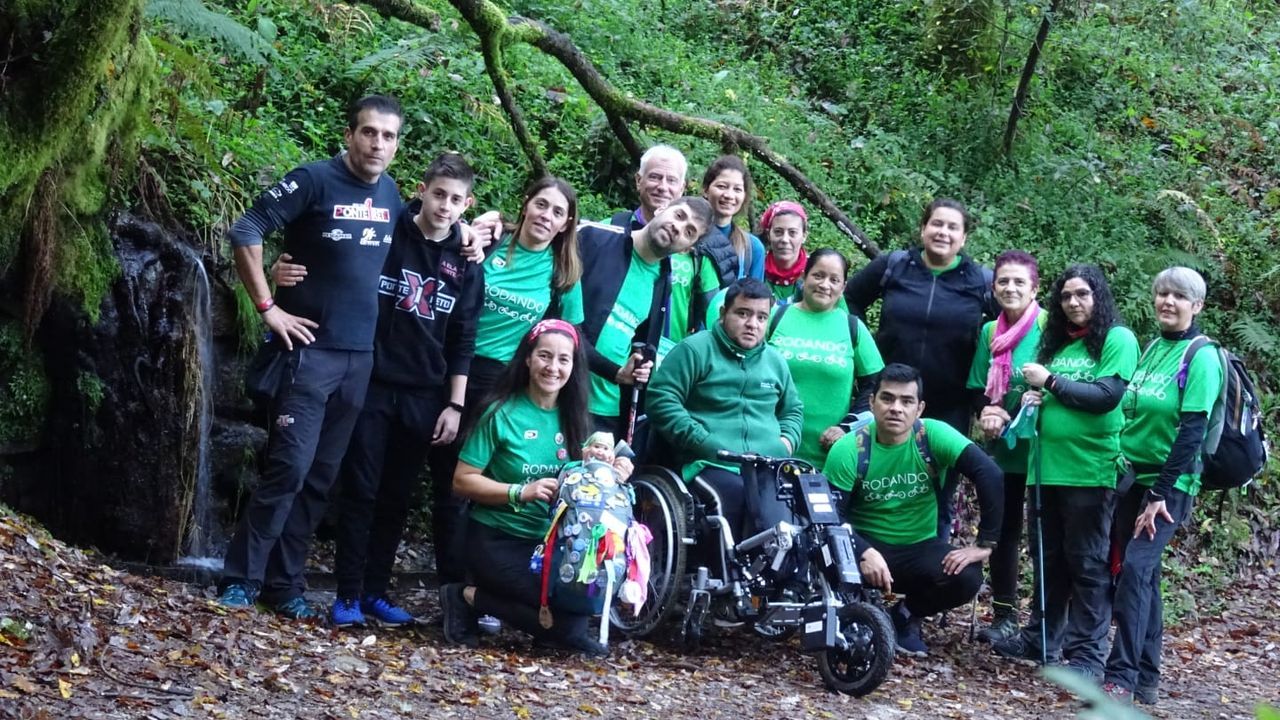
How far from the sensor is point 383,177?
237 inches

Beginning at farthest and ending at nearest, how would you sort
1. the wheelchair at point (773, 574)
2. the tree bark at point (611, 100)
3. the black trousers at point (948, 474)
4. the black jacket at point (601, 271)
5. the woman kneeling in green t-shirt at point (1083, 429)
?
the tree bark at point (611, 100) < the black trousers at point (948, 474) < the black jacket at point (601, 271) < the woman kneeling in green t-shirt at point (1083, 429) < the wheelchair at point (773, 574)

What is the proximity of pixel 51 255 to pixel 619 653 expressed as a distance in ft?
11.1

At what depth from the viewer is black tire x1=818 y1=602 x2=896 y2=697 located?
568 centimetres

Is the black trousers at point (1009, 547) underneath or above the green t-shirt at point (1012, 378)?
underneath

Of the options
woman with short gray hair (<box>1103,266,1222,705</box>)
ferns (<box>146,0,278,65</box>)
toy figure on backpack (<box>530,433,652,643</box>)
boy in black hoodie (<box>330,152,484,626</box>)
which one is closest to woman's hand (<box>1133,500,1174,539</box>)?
woman with short gray hair (<box>1103,266,1222,705</box>)

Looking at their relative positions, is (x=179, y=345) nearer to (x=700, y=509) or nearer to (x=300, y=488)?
(x=300, y=488)

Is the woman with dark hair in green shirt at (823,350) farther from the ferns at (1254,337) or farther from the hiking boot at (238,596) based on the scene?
the ferns at (1254,337)

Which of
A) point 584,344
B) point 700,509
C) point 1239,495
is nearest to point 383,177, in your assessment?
point 584,344

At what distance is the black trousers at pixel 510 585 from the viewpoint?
5898 mm

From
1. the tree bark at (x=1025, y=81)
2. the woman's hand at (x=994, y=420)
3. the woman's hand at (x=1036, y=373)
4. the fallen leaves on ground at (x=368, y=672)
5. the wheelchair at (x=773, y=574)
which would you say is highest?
the tree bark at (x=1025, y=81)

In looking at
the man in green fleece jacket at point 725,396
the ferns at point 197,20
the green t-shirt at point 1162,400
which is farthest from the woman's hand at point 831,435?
the ferns at point 197,20

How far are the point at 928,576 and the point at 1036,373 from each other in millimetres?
1169

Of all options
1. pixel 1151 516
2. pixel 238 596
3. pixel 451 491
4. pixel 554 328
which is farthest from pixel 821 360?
pixel 238 596

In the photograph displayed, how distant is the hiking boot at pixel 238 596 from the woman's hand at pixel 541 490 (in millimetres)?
1247
